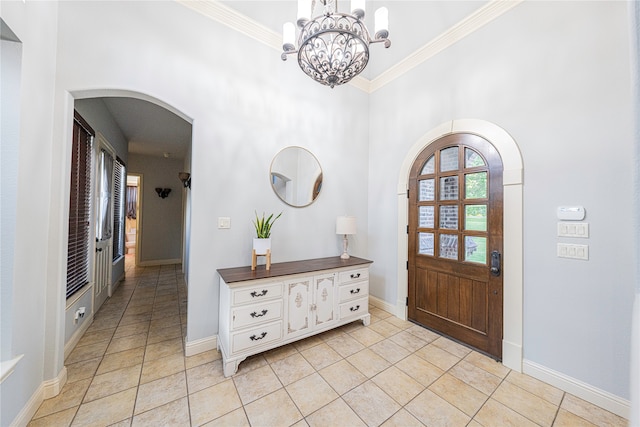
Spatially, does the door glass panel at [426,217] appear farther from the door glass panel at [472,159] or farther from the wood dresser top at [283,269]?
the wood dresser top at [283,269]

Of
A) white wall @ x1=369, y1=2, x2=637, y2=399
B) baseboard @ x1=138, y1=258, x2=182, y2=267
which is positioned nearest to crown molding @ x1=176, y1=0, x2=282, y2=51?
white wall @ x1=369, y1=2, x2=637, y2=399

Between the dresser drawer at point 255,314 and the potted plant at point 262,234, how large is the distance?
50 cm

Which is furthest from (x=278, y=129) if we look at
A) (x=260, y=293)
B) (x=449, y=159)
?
(x=449, y=159)

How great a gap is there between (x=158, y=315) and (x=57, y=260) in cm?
160

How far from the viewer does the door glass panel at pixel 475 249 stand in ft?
7.55

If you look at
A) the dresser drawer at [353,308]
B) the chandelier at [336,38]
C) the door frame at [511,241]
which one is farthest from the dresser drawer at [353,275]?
the chandelier at [336,38]

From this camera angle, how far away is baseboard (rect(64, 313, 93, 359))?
7.01ft

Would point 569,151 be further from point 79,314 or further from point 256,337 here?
point 79,314

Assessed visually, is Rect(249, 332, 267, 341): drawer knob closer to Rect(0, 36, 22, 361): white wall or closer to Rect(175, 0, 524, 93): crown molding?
Rect(0, 36, 22, 361): white wall

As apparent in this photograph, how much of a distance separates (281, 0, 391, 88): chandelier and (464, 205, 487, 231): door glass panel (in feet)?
5.65

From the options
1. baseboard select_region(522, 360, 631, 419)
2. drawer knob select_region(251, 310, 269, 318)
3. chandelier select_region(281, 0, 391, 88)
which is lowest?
baseboard select_region(522, 360, 631, 419)

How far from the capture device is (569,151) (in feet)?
6.06

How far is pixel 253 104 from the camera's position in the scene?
2568mm

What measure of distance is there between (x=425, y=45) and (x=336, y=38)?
6.22 feet
